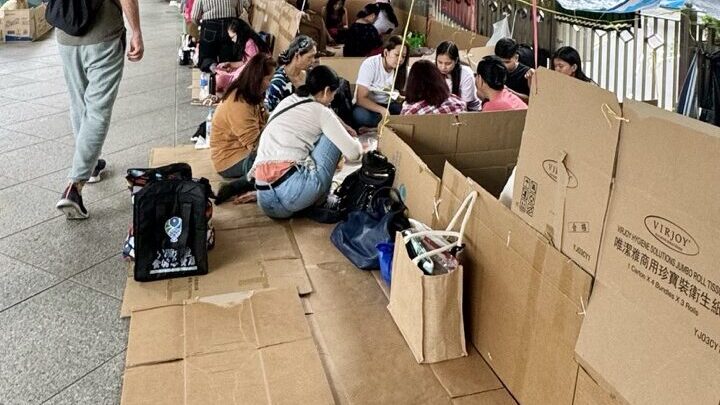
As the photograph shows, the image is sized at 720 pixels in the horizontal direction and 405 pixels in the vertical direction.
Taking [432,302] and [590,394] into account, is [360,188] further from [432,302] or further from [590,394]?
[590,394]

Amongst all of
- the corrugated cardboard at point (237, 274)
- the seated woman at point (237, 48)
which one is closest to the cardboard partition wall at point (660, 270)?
the corrugated cardboard at point (237, 274)

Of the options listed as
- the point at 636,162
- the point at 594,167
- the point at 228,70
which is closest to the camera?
the point at 636,162

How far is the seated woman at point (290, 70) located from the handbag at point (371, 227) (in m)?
1.25

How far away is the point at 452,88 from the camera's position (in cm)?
418

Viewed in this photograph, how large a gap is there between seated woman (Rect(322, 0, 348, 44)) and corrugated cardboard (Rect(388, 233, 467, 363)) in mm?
5294

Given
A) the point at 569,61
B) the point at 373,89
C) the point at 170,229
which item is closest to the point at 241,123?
the point at 170,229

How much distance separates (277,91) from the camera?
3910 mm

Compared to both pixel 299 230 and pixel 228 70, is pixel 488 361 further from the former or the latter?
pixel 228 70

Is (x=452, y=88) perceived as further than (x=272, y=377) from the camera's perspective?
Yes

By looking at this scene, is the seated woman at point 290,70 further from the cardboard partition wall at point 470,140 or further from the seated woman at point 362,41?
the seated woman at point 362,41

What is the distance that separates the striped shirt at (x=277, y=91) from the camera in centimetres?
390

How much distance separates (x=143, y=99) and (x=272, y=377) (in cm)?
421

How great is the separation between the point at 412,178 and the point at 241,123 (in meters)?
1.37

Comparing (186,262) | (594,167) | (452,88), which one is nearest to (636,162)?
(594,167)
